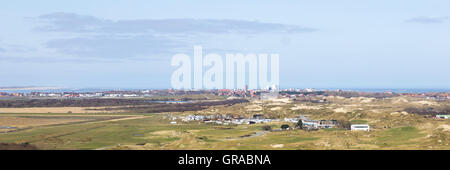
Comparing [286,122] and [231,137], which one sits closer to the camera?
[231,137]

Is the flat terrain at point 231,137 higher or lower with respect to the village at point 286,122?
higher

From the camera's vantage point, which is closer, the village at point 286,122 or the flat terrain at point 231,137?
the flat terrain at point 231,137

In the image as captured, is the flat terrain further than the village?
No

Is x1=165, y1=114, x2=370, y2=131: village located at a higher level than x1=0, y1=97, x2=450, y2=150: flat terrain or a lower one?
lower
